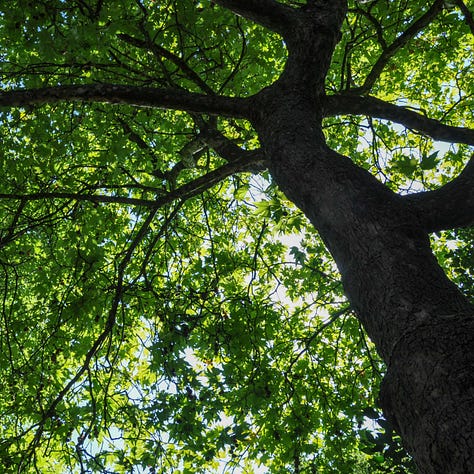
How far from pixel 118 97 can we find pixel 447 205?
81.0 inches

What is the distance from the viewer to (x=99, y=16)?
3566 millimetres

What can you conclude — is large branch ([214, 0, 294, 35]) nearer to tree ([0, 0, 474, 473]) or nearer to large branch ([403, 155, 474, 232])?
tree ([0, 0, 474, 473])

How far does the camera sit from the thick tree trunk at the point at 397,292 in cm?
112

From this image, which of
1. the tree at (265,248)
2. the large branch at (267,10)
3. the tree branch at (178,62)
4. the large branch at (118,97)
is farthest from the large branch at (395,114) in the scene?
the tree branch at (178,62)

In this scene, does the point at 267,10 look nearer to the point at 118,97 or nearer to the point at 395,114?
the point at 118,97

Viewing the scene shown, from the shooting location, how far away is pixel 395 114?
378 centimetres

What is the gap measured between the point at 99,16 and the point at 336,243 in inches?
120

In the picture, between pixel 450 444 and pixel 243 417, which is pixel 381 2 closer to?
pixel 243 417

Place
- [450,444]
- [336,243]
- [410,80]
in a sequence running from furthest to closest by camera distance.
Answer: [410,80]
[336,243]
[450,444]

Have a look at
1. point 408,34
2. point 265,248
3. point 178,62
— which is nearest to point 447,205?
point 408,34

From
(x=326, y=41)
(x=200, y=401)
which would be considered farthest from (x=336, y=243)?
(x=200, y=401)

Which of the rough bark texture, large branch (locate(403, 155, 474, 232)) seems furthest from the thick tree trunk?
large branch (locate(403, 155, 474, 232))

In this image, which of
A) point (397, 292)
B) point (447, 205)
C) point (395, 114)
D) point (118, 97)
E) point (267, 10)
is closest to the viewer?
point (397, 292)

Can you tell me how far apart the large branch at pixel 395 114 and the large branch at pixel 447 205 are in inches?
53.2
